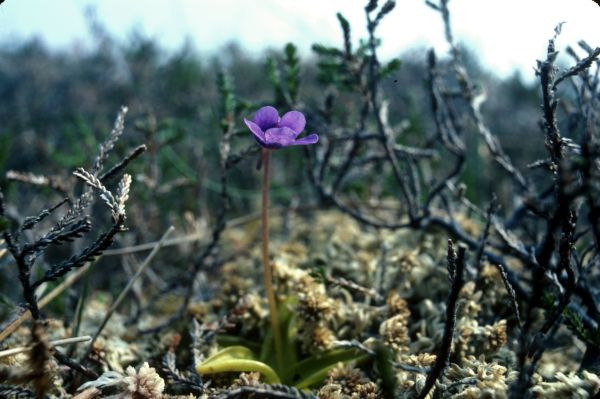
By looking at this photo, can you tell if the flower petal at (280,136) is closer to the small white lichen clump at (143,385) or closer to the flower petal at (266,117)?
the flower petal at (266,117)

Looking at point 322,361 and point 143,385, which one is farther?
point 322,361

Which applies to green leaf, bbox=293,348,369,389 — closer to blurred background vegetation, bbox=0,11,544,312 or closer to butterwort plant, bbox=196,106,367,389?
butterwort plant, bbox=196,106,367,389

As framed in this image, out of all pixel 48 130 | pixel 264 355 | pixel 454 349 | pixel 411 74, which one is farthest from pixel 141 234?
pixel 411 74

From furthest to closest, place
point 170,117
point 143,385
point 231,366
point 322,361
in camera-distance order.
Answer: point 170,117
point 322,361
point 231,366
point 143,385

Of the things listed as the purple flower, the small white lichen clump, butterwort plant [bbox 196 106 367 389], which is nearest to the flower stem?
butterwort plant [bbox 196 106 367 389]

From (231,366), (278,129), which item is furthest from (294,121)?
(231,366)

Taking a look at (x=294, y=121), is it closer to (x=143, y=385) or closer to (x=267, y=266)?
(x=267, y=266)
